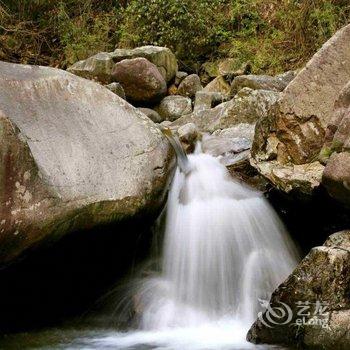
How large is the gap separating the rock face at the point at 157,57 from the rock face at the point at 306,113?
551 centimetres

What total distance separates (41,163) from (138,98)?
18.1 ft

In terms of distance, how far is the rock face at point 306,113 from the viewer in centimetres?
430

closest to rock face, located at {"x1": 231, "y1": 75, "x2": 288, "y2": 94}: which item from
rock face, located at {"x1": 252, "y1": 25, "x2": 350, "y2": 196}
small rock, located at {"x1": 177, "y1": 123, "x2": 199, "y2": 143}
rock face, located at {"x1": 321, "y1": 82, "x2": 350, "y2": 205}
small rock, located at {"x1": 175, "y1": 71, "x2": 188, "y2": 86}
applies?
small rock, located at {"x1": 175, "y1": 71, "x2": 188, "y2": 86}

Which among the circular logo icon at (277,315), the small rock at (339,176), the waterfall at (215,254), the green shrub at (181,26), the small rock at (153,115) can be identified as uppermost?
the green shrub at (181,26)

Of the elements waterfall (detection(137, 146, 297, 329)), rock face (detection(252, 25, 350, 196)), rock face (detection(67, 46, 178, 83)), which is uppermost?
rock face (detection(67, 46, 178, 83))

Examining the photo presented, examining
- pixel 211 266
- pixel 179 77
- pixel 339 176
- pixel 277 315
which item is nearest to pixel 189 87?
pixel 179 77

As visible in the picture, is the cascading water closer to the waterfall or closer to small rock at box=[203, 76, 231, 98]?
the waterfall

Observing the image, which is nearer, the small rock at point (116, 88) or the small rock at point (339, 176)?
the small rock at point (339, 176)

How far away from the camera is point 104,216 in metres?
3.94

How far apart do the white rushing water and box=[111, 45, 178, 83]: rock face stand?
15.7ft

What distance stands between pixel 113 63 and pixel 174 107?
4.72 ft

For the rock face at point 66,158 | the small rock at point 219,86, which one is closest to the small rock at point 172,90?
the small rock at point 219,86

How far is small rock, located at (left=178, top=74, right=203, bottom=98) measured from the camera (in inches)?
384

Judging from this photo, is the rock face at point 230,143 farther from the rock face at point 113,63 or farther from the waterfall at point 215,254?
the rock face at point 113,63
